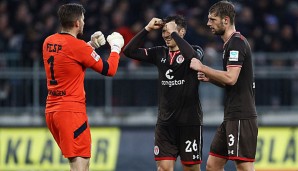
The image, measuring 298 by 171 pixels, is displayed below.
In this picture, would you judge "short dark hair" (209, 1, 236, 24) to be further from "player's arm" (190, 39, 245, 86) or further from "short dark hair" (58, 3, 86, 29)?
"short dark hair" (58, 3, 86, 29)

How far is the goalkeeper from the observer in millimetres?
9367

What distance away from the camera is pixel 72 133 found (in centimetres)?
936

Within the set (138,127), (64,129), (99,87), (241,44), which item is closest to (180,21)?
(241,44)

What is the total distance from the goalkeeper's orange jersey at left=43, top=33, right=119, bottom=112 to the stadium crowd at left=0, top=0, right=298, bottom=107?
6.71m

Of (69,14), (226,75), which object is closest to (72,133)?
(69,14)

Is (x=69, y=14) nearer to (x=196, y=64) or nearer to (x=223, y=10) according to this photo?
(x=196, y=64)

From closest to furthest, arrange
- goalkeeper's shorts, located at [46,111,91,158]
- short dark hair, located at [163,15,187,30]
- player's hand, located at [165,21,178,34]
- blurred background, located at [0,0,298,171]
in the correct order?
goalkeeper's shorts, located at [46,111,91,158]
player's hand, located at [165,21,178,34]
short dark hair, located at [163,15,187,30]
blurred background, located at [0,0,298,171]

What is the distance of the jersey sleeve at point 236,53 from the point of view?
9.45m

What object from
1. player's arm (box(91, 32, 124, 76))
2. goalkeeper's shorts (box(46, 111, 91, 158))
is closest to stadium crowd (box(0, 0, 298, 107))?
player's arm (box(91, 32, 124, 76))

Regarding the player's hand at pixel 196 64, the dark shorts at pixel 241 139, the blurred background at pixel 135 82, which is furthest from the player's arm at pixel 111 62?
the blurred background at pixel 135 82

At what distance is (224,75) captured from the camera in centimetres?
941

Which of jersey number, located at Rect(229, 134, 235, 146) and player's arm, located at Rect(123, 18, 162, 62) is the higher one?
player's arm, located at Rect(123, 18, 162, 62)

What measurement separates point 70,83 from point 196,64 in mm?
1475

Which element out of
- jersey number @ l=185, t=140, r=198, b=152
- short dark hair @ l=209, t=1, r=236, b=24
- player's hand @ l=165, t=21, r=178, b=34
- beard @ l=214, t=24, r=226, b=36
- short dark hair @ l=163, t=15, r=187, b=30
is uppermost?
short dark hair @ l=209, t=1, r=236, b=24
